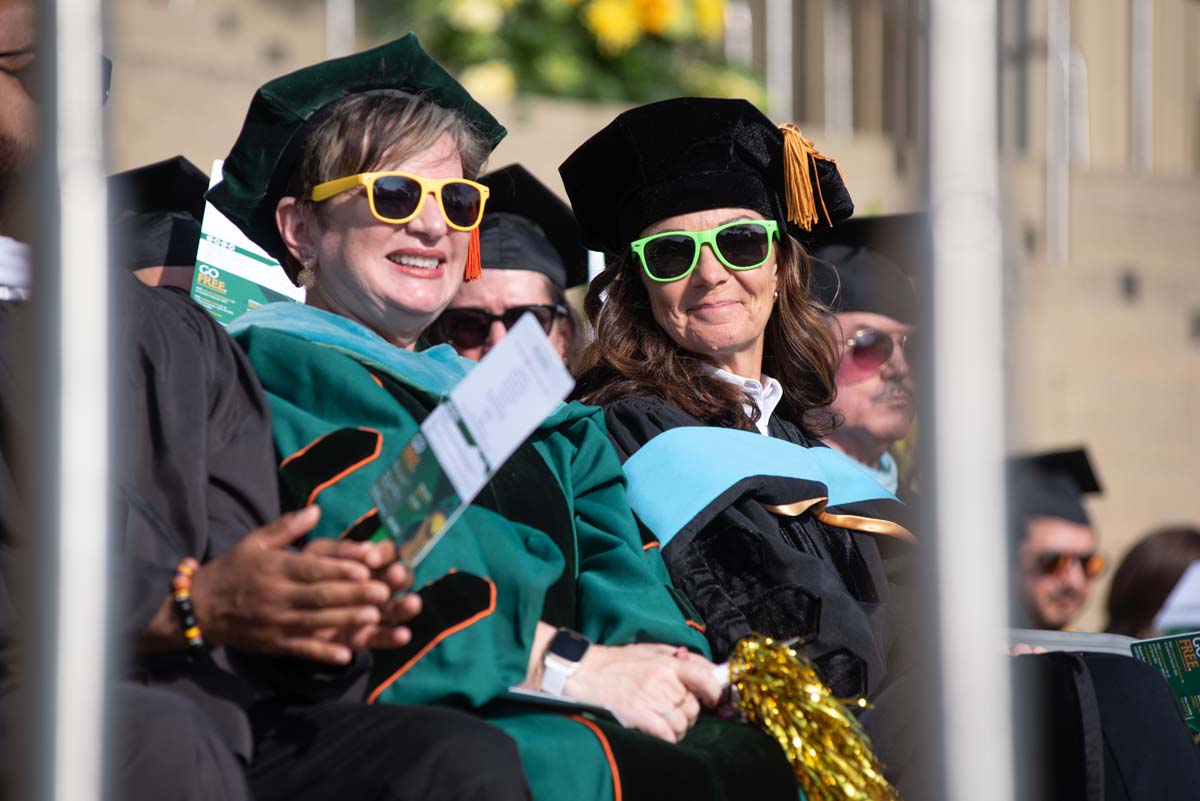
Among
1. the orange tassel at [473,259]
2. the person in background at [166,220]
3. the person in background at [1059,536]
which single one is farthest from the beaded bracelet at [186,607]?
the person in background at [1059,536]

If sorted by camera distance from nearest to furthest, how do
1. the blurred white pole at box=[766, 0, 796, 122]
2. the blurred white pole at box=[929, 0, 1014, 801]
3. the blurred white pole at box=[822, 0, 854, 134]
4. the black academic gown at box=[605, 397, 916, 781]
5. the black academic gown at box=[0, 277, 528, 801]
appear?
the blurred white pole at box=[929, 0, 1014, 801] → the black academic gown at box=[0, 277, 528, 801] → the black academic gown at box=[605, 397, 916, 781] → the blurred white pole at box=[766, 0, 796, 122] → the blurred white pole at box=[822, 0, 854, 134]

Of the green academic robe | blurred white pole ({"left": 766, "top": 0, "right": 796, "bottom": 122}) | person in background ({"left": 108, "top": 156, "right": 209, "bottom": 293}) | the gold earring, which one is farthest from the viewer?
blurred white pole ({"left": 766, "top": 0, "right": 796, "bottom": 122})

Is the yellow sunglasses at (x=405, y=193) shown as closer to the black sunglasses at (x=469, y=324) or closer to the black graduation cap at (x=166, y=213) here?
the black graduation cap at (x=166, y=213)

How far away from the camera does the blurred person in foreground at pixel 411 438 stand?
2.39 m

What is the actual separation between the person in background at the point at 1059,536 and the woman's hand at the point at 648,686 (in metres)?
3.33

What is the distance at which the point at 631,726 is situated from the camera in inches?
99.7

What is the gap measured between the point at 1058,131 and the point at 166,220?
5950 millimetres

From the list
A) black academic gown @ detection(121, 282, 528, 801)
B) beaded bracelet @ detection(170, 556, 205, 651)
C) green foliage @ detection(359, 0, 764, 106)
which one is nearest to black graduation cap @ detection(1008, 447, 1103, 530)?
green foliage @ detection(359, 0, 764, 106)

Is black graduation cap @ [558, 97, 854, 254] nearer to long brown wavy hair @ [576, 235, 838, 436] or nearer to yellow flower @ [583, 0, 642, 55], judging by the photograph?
long brown wavy hair @ [576, 235, 838, 436]

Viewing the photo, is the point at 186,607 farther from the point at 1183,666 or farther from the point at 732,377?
the point at 1183,666

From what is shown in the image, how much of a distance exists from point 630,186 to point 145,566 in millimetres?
1791

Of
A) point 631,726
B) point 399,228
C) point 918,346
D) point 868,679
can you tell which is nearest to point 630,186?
point 399,228

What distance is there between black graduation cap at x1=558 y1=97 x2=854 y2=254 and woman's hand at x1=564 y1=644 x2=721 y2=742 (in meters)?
1.17

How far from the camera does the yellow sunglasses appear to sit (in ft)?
9.94
